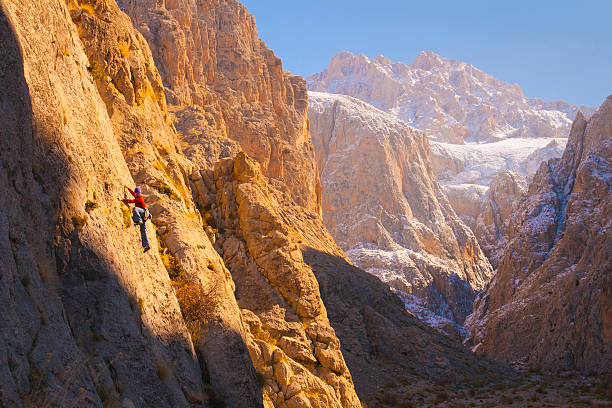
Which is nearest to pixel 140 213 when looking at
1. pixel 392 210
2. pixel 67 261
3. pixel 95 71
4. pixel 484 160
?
pixel 67 261

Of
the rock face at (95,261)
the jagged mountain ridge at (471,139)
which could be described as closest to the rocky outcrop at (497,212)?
the jagged mountain ridge at (471,139)

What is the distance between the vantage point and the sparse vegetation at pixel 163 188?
14.9 m

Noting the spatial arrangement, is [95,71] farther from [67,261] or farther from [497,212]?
[497,212]

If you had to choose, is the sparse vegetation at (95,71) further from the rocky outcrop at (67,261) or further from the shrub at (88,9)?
the shrub at (88,9)

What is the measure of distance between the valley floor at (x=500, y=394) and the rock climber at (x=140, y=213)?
18.6m

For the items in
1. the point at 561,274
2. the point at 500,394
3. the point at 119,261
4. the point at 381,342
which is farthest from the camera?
the point at 561,274

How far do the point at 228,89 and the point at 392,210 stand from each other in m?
48.6

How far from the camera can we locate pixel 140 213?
11.8 meters

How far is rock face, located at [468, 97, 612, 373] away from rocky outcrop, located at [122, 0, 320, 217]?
25.9 m

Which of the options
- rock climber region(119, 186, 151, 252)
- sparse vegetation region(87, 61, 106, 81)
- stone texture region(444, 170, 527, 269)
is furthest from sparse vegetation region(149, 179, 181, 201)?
stone texture region(444, 170, 527, 269)

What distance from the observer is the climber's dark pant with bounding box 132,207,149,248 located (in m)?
11.7

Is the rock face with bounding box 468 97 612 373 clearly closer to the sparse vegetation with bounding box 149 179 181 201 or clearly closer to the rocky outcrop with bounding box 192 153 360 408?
the rocky outcrop with bounding box 192 153 360 408

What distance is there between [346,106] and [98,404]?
113203mm

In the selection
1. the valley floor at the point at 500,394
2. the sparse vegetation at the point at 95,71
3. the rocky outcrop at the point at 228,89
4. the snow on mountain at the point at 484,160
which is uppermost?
the snow on mountain at the point at 484,160
